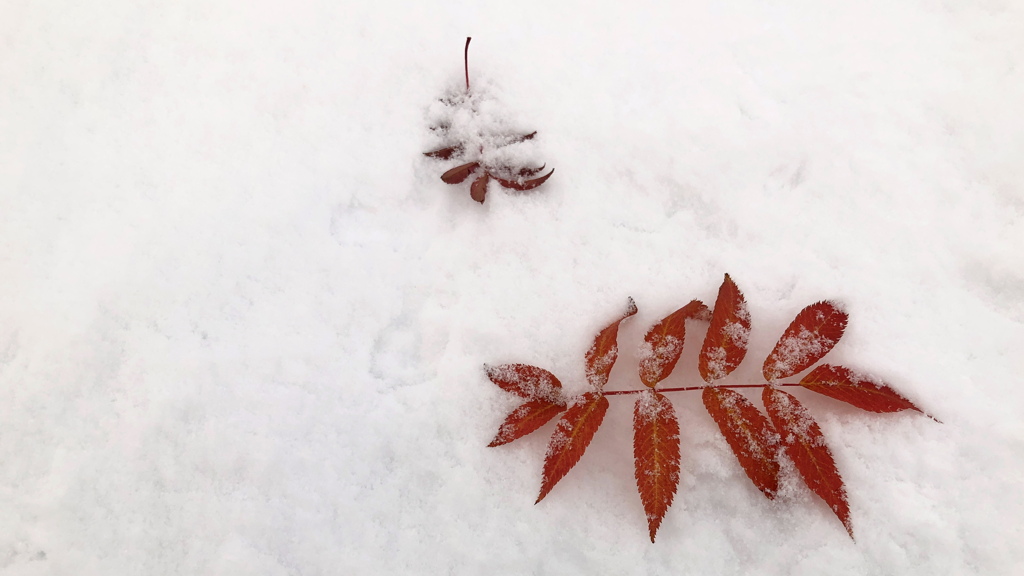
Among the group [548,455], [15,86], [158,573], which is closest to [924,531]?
[548,455]

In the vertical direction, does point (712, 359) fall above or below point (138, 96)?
below

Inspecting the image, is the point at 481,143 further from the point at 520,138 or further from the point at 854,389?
the point at 854,389

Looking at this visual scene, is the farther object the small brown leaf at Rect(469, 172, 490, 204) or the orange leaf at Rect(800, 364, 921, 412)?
the small brown leaf at Rect(469, 172, 490, 204)

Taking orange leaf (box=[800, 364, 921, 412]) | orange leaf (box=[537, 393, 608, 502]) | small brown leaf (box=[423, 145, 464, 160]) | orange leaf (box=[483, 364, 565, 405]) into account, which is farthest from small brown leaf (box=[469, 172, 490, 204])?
orange leaf (box=[800, 364, 921, 412])

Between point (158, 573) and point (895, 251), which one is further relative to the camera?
point (895, 251)

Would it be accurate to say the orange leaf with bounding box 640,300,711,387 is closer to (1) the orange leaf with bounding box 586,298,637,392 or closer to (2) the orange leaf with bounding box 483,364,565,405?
(1) the orange leaf with bounding box 586,298,637,392

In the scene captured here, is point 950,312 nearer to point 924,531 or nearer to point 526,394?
point 924,531

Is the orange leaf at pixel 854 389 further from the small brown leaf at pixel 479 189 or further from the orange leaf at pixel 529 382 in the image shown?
the small brown leaf at pixel 479 189

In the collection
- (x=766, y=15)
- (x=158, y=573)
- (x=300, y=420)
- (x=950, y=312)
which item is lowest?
(x=158, y=573)
